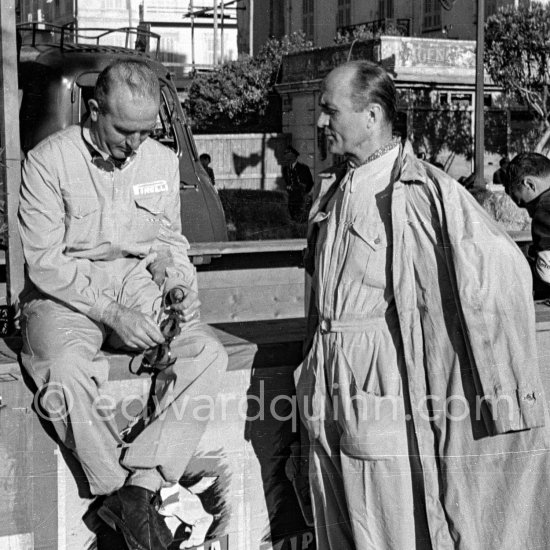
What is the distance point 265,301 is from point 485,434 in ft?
13.1

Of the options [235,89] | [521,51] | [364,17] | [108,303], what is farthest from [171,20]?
[108,303]

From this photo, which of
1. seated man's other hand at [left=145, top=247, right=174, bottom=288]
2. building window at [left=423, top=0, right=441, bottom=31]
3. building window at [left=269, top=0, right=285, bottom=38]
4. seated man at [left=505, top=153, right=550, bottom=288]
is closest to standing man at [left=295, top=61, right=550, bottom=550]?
seated man's other hand at [left=145, top=247, right=174, bottom=288]

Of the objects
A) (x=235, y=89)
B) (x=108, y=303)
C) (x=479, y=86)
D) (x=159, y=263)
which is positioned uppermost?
(x=235, y=89)

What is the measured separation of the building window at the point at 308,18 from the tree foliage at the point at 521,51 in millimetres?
14145

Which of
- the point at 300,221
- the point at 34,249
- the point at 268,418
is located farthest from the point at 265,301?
the point at 300,221

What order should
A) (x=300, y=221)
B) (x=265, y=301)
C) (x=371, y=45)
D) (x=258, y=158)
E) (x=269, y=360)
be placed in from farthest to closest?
(x=258, y=158) < (x=371, y=45) < (x=300, y=221) < (x=265, y=301) < (x=269, y=360)

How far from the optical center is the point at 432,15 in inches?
1372

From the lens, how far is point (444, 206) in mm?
3426

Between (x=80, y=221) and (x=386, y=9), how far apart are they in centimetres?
3522

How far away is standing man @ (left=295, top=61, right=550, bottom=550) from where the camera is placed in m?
3.43

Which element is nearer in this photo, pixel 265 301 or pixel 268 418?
pixel 268 418

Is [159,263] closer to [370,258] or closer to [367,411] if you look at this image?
[370,258]

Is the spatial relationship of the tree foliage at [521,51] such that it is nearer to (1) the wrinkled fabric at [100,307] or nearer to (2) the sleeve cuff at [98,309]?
(1) the wrinkled fabric at [100,307]

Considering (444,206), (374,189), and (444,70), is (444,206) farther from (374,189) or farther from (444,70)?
(444,70)
